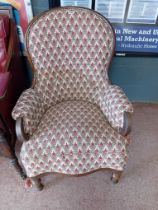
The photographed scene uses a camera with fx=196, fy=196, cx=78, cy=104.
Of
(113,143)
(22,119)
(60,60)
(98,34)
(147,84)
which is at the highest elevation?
(98,34)

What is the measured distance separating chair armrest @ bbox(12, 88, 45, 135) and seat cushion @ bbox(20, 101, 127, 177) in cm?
5

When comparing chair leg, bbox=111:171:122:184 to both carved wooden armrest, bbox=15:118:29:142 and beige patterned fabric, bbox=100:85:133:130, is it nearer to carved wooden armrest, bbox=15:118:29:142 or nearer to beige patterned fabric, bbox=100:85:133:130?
beige patterned fabric, bbox=100:85:133:130

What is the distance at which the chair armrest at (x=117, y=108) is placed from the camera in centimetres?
106

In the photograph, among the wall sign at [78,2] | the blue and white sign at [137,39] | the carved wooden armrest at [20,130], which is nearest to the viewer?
the carved wooden armrest at [20,130]

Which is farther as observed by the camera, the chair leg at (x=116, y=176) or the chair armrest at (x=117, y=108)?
the chair leg at (x=116, y=176)

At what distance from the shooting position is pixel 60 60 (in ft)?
4.25

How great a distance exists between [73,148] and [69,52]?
24.3 inches

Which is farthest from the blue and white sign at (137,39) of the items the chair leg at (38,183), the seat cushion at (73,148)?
the chair leg at (38,183)

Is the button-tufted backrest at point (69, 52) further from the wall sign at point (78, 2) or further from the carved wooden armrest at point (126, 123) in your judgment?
the carved wooden armrest at point (126, 123)

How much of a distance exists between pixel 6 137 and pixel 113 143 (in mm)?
606

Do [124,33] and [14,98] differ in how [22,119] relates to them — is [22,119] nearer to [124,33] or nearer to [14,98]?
[14,98]

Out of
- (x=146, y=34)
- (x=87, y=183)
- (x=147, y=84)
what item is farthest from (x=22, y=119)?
(x=147, y=84)

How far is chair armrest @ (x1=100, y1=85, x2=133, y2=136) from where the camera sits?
3.49 feet

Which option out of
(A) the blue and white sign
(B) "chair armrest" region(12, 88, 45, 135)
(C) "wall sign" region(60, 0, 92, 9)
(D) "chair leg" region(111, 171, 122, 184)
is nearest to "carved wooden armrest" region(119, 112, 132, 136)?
(D) "chair leg" region(111, 171, 122, 184)
